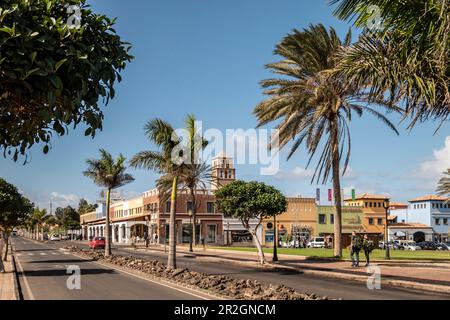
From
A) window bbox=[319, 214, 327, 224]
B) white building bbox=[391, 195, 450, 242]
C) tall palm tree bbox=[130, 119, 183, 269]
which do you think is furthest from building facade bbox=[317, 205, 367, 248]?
tall palm tree bbox=[130, 119, 183, 269]

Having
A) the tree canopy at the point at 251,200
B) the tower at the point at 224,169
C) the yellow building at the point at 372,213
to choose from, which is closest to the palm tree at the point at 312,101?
the tree canopy at the point at 251,200

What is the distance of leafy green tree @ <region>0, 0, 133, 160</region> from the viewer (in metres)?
5.53

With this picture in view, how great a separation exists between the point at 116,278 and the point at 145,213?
61226 millimetres

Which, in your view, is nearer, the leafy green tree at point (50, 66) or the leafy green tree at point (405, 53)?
the leafy green tree at point (50, 66)

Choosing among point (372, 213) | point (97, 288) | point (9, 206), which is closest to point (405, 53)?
point (97, 288)

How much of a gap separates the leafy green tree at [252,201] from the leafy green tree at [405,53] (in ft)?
55.6

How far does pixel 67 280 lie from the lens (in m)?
20.2

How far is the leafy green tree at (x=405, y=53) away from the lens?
10.5 m

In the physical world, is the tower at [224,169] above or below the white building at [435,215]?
above

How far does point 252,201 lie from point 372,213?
70903mm

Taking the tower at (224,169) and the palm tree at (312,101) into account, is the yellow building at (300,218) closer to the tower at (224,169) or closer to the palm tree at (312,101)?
the tower at (224,169)

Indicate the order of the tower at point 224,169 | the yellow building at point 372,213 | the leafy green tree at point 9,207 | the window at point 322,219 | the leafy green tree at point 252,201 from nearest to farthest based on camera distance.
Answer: the leafy green tree at point 252,201
the leafy green tree at point 9,207
the tower at point 224,169
the window at point 322,219
the yellow building at point 372,213
